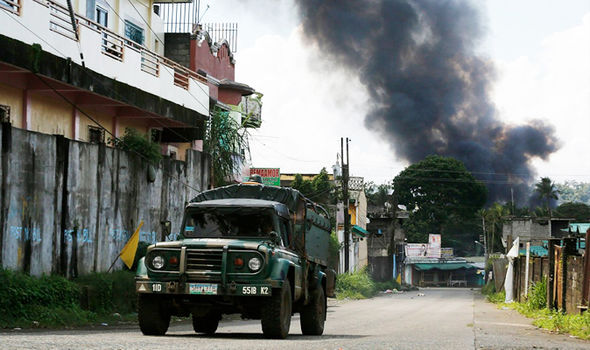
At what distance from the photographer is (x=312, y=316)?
16531 millimetres

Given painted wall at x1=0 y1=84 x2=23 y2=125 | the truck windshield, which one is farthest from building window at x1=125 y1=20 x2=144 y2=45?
the truck windshield

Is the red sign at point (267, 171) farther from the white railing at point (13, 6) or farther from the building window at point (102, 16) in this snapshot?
the white railing at point (13, 6)

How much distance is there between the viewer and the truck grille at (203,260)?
1360cm

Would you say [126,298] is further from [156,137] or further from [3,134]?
[156,137]

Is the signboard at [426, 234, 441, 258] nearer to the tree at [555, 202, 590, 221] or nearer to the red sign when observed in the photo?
the tree at [555, 202, 590, 221]

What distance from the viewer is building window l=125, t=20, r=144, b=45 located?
30.0 m

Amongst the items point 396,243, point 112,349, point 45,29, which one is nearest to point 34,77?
point 45,29

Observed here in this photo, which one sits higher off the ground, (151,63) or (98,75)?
(151,63)

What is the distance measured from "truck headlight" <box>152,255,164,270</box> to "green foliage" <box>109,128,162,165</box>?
35.2 ft

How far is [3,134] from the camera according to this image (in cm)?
1758

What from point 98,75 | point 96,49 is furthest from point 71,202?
point 96,49

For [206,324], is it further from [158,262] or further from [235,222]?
[158,262]

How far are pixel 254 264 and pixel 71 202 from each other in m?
8.31

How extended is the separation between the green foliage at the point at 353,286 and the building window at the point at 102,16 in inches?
1071
